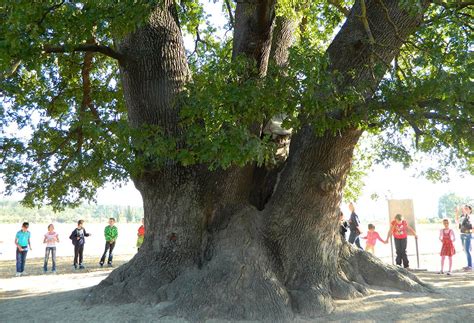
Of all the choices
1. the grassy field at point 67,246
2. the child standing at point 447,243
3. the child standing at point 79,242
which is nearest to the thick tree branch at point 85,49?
the child standing at point 79,242

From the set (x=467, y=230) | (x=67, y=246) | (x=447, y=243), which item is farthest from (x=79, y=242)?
(x=67, y=246)

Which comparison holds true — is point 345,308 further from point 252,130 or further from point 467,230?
point 467,230

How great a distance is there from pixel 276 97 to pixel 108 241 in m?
11.1

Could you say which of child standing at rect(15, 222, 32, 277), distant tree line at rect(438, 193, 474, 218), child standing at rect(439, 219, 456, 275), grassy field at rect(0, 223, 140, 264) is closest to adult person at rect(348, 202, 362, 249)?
child standing at rect(439, 219, 456, 275)

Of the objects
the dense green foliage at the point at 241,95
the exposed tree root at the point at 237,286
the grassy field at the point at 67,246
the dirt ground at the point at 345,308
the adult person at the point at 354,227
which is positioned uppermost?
the dense green foliage at the point at 241,95

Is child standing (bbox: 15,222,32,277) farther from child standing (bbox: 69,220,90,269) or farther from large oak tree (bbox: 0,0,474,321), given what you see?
large oak tree (bbox: 0,0,474,321)

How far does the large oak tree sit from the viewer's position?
224 inches

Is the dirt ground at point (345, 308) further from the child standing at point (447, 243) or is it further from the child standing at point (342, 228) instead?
the child standing at point (447, 243)

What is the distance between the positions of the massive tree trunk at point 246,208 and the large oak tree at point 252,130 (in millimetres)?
23

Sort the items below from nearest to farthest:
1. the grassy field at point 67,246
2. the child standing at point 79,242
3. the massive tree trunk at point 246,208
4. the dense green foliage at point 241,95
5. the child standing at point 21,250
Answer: the dense green foliage at point 241,95, the massive tree trunk at point 246,208, the child standing at point 21,250, the child standing at point 79,242, the grassy field at point 67,246

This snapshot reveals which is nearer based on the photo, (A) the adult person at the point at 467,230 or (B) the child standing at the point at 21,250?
(A) the adult person at the point at 467,230

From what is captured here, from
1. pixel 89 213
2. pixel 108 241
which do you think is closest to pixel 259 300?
pixel 108 241

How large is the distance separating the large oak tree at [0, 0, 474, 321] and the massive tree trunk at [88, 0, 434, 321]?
2cm

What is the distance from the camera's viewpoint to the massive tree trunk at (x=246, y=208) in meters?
7.00
